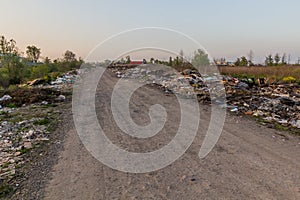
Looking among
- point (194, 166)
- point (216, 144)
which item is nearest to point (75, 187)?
point (194, 166)

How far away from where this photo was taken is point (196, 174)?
8.45 feet

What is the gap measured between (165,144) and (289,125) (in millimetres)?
3181

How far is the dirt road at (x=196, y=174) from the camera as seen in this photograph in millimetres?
2186

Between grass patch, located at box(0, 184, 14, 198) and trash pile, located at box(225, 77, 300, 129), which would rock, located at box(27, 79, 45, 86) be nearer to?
trash pile, located at box(225, 77, 300, 129)

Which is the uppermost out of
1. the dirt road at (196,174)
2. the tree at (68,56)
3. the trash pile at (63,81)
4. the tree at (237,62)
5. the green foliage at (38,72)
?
the tree at (68,56)

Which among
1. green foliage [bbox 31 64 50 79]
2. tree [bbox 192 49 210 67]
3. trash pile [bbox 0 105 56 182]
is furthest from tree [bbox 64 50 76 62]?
trash pile [bbox 0 105 56 182]

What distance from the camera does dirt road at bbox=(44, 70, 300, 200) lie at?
2186 mm

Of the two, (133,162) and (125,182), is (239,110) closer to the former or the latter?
(133,162)

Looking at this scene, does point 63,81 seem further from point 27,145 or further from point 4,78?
point 27,145

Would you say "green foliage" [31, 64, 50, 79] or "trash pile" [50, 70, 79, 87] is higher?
"green foliage" [31, 64, 50, 79]

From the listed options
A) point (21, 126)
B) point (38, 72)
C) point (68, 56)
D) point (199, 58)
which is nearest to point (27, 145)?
point (21, 126)

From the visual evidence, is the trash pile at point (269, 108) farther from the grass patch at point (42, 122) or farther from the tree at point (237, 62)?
the tree at point (237, 62)

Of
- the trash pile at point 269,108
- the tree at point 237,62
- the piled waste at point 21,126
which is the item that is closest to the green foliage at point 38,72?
the piled waste at point 21,126

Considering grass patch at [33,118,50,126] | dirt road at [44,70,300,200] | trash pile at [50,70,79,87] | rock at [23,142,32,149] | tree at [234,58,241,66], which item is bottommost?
dirt road at [44,70,300,200]
